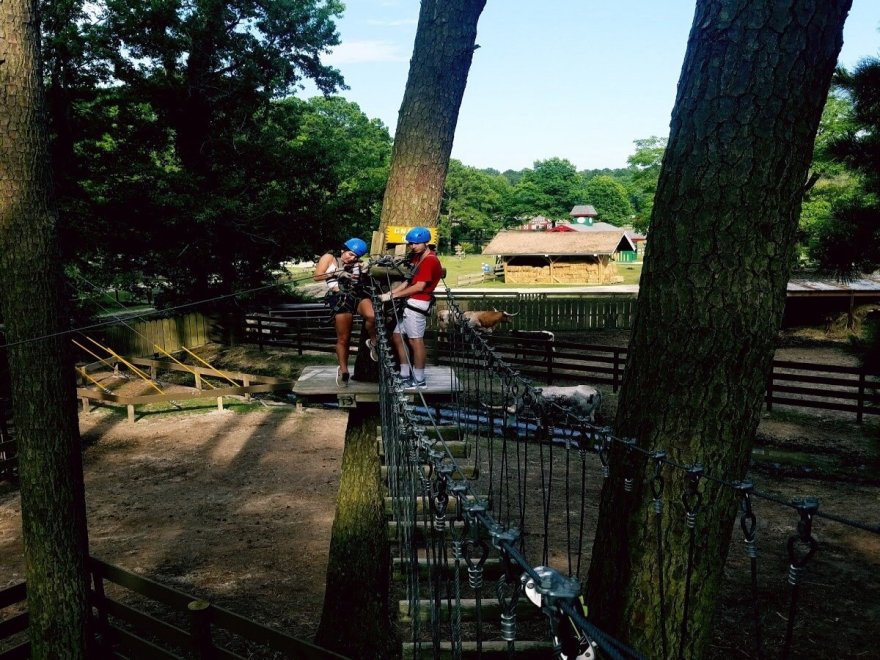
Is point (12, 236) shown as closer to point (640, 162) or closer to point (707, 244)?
point (707, 244)

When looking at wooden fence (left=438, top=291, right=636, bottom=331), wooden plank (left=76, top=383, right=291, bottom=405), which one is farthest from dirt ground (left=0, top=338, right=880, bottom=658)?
wooden fence (left=438, top=291, right=636, bottom=331)

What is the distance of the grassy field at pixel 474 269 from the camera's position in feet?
145

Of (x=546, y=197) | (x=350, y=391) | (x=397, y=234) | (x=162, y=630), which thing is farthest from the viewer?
(x=546, y=197)

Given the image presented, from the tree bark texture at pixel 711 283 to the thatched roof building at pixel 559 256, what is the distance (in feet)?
126

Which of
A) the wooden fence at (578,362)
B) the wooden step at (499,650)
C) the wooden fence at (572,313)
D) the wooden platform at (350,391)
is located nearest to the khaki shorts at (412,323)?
the wooden platform at (350,391)

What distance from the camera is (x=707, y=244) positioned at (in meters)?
2.89

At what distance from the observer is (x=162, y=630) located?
16.9ft

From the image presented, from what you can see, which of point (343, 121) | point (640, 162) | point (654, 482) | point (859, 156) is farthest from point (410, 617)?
point (343, 121)

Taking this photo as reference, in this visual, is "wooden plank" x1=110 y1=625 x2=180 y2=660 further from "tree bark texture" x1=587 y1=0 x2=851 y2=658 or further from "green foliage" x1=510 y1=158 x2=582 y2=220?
"green foliage" x1=510 y1=158 x2=582 y2=220

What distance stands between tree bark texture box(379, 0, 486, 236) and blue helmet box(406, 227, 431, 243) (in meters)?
0.42

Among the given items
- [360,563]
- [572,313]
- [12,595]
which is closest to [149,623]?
[12,595]

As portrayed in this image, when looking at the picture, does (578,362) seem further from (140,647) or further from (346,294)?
(140,647)

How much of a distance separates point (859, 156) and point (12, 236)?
6.45 metres

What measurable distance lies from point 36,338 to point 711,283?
427 centimetres
